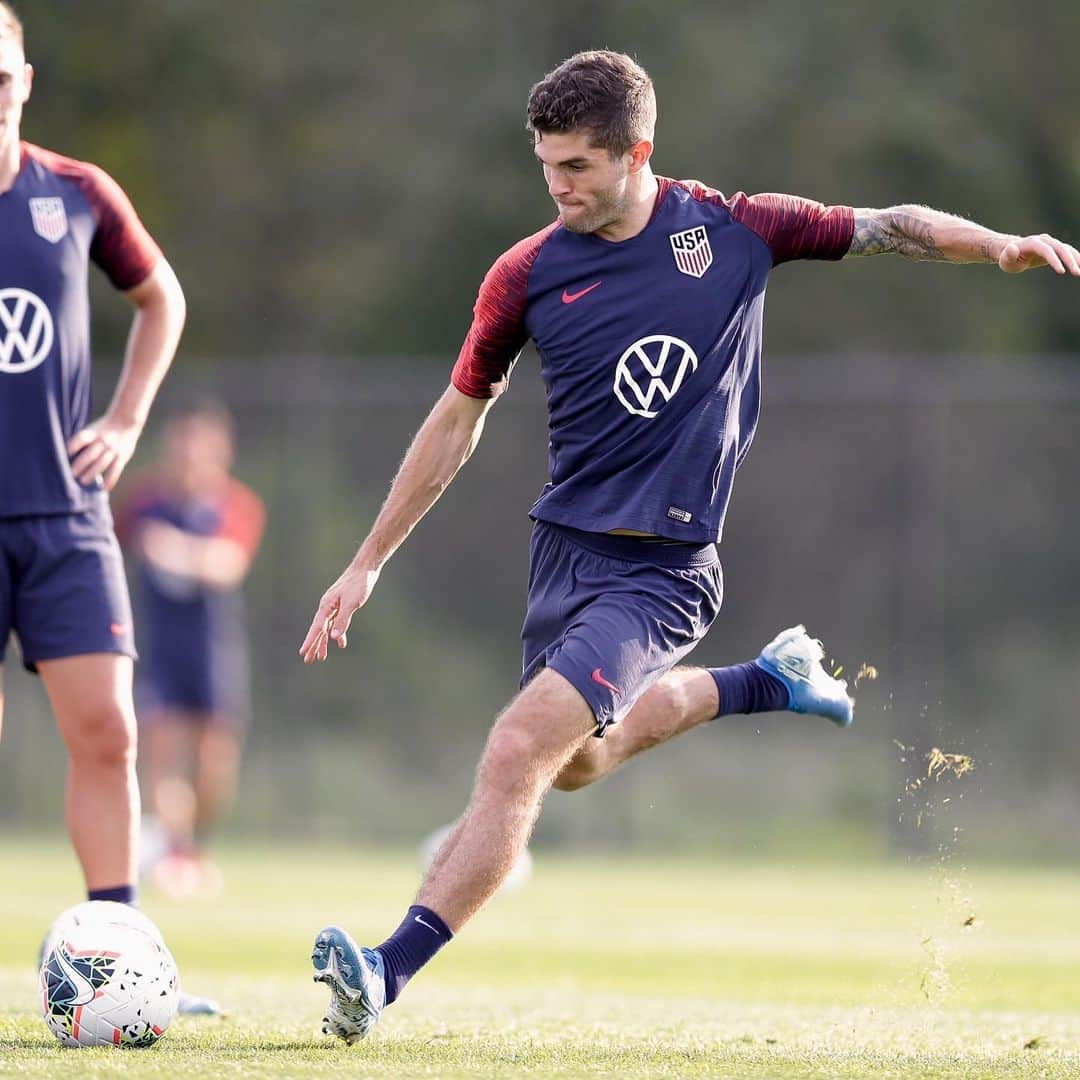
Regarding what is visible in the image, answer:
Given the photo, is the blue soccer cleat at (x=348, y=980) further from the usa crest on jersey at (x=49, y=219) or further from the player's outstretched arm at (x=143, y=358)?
the usa crest on jersey at (x=49, y=219)

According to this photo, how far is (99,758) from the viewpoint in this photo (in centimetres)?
570

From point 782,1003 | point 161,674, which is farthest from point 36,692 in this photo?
point 782,1003

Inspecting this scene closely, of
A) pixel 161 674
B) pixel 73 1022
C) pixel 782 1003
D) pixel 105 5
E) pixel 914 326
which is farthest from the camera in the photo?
pixel 105 5

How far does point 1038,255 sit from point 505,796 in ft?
6.51

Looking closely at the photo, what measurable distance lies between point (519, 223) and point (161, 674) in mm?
8446

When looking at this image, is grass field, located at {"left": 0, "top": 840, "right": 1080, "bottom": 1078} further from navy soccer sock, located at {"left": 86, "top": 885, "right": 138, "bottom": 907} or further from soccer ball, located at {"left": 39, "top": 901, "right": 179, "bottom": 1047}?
navy soccer sock, located at {"left": 86, "top": 885, "right": 138, "bottom": 907}

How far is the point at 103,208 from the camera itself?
5.89m

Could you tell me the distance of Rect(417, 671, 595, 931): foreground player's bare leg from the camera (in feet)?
16.9

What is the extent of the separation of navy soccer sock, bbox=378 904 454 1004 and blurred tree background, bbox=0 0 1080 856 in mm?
9613

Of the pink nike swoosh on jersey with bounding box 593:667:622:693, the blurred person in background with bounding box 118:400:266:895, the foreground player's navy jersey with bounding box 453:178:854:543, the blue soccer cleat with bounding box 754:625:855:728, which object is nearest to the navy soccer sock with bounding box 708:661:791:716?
the blue soccer cleat with bounding box 754:625:855:728

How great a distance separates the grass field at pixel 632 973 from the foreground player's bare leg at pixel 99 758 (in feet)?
1.64

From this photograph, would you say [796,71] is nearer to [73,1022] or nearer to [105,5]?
[105,5]

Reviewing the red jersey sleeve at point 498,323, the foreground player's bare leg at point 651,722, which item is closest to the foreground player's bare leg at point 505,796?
the foreground player's bare leg at point 651,722

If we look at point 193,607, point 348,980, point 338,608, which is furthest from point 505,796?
point 193,607
